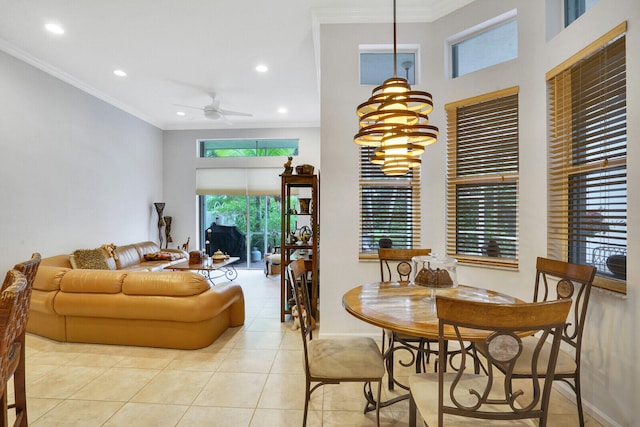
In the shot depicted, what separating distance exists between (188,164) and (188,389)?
5.92 m

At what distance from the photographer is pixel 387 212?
351cm

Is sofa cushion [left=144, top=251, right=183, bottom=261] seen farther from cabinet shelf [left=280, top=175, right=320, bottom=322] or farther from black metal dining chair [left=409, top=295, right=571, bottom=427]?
black metal dining chair [left=409, top=295, right=571, bottom=427]

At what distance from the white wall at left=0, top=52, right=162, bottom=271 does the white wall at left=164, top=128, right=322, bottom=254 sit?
79 cm

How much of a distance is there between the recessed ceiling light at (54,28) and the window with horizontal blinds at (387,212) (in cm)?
367

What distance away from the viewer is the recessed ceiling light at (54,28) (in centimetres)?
359

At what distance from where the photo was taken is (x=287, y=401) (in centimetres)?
237

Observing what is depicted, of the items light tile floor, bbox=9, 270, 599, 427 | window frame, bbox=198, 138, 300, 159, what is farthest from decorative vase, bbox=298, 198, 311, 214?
window frame, bbox=198, 138, 300, 159

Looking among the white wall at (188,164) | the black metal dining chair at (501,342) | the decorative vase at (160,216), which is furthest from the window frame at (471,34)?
the decorative vase at (160,216)

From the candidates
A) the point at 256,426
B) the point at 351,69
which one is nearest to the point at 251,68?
the point at 351,69

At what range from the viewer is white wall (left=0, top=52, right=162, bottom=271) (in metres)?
3.99

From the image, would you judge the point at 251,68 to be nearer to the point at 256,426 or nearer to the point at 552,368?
the point at 256,426

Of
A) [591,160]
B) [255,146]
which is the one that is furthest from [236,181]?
[591,160]

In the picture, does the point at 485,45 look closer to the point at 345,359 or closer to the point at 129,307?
the point at 345,359

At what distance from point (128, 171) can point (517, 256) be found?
6.54m
